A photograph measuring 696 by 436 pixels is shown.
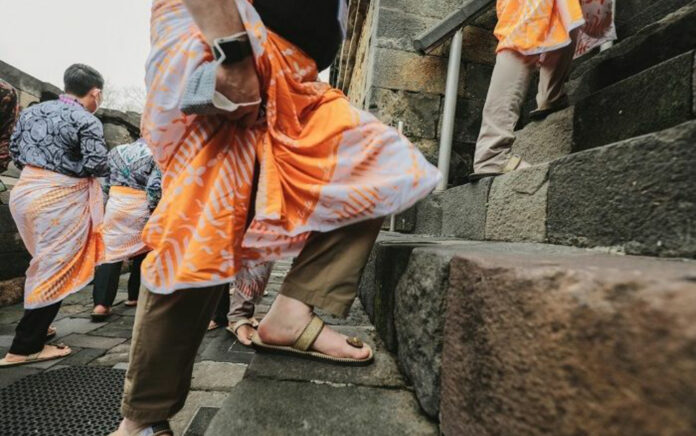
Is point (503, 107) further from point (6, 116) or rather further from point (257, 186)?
point (6, 116)

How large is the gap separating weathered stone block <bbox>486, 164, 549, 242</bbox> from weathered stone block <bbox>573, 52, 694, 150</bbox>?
1.22ft

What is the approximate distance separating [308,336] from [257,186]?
534 millimetres

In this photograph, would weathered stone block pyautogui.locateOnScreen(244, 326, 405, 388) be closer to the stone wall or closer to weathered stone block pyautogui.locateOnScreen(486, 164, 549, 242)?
weathered stone block pyautogui.locateOnScreen(486, 164, 549, 242)

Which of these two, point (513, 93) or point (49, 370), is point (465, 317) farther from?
point (49, 370)

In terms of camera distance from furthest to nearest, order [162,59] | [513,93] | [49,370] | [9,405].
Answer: [49,370], [513,93], [9,405], [162,59]

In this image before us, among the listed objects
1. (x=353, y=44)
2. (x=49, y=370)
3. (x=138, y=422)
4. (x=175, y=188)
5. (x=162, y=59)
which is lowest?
(x=49, y=370)

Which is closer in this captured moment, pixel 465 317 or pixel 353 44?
pixel 465 317

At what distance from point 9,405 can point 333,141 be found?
211 cm

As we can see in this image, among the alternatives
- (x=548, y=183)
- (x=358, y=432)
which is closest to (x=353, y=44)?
(x=548, y=183)

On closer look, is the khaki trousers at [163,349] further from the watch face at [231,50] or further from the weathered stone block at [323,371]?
the watch face at [231,50]

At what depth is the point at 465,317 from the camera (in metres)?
0.70

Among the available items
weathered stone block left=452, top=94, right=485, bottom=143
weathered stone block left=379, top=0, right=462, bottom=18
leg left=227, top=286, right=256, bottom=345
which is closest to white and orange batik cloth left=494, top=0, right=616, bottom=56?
weathered stone block left=452, top=94, right=485, bottom=143

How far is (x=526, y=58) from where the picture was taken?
191cm

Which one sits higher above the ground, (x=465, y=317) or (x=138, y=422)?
(x=465, y=317)
